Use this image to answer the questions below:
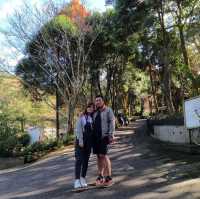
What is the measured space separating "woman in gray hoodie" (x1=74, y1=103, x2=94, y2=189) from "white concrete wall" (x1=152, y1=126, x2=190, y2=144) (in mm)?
6962

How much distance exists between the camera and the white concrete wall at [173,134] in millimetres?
17569

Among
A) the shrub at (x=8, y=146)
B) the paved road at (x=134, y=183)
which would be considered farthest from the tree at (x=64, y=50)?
the paved road at (x=134, y=183)

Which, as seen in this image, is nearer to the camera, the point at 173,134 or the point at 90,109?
the point at 90,109

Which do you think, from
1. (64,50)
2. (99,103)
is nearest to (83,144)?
(99,103)

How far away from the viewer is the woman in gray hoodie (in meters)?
10.5

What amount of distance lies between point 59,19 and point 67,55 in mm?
2471

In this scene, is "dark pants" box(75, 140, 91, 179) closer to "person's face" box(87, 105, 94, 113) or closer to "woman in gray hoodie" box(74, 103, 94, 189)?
"woman in gray hoodie" box(74, 103, 94, 189)

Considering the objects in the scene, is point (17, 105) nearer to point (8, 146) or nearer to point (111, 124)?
point (8, 146)

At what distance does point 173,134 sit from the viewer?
64.8ft

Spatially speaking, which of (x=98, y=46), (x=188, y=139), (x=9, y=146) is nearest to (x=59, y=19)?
(x=98, y=46)

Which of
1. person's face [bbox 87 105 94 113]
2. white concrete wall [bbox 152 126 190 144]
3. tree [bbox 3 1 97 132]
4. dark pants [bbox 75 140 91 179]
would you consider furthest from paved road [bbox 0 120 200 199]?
tree [bbox 3 1 97 132]

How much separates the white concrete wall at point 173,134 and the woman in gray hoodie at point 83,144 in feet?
22.8

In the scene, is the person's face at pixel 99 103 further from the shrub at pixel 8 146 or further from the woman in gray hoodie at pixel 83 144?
the shrub at pixel 8 146

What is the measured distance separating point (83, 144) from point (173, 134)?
32.3 ft
